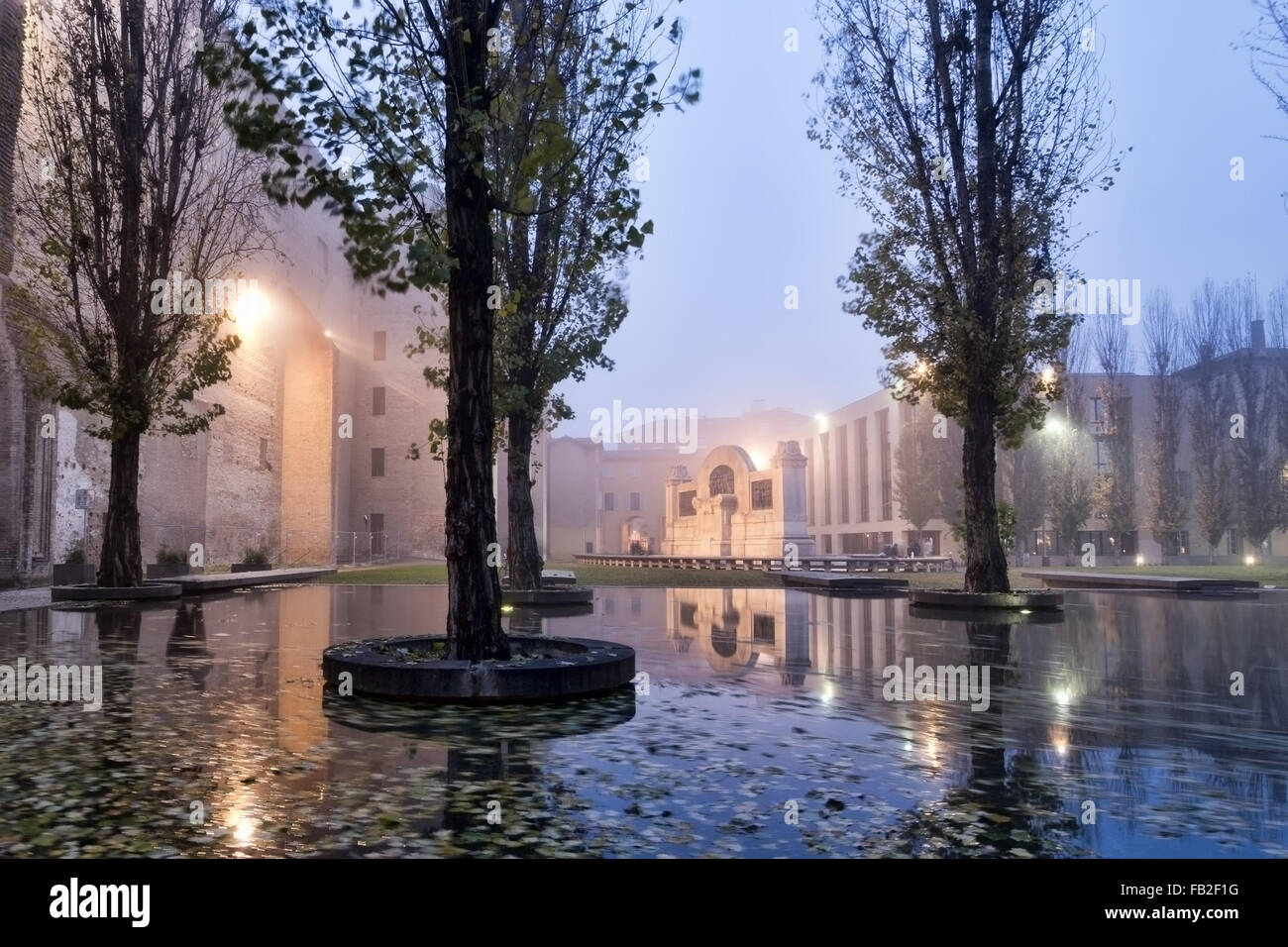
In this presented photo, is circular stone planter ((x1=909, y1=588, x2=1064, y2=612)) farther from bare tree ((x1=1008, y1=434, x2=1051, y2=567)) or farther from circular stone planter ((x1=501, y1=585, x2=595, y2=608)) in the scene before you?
bare tree ((x1=1008, y1=434, x2=1051, y2=567))

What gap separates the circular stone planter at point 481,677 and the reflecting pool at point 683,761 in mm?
190

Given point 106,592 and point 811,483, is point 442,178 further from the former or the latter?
point 811,483

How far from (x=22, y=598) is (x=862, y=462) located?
5972 centimetres

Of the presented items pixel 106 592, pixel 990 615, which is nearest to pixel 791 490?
pixel 990 615

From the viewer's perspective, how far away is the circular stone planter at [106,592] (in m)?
16.1

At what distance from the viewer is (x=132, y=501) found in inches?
648

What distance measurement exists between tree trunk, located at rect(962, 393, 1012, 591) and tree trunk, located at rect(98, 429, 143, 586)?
14261mm

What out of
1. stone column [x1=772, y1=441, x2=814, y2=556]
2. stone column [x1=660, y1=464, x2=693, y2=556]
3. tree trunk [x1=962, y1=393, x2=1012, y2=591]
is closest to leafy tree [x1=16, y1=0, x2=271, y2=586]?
tree trunk [x1=962, y1=393, x2=1012, y2=591]

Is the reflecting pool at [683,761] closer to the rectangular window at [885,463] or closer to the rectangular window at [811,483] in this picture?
the rectangular window at [885,463]

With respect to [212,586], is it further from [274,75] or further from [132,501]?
[274,75]

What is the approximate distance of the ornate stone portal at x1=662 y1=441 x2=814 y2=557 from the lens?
1641 inches

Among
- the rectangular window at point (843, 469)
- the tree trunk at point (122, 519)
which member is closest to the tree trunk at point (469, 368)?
the tree trunk at point (122, 519)

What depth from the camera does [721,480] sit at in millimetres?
47719
